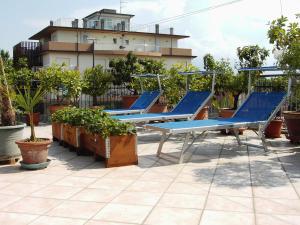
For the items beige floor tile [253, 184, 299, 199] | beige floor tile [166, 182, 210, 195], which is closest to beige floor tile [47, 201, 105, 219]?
beige floor tile [166, 182, 210, 195]

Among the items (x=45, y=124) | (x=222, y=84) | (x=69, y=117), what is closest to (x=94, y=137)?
(x=69, y=117)

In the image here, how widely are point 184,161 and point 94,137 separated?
179 centimetres

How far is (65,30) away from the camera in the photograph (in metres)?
37.7

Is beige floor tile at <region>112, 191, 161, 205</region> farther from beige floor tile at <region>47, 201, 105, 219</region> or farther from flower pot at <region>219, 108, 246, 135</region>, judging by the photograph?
flower pot at <region>219, 108, 246, 135</region>

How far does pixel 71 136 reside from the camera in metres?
8.31

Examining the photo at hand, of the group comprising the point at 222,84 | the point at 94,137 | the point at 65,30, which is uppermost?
the point at 65,30

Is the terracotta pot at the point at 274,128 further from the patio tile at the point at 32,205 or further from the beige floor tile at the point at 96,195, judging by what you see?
the patio tile at the point at 32,205

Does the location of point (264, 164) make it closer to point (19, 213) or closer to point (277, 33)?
point (277, 33)

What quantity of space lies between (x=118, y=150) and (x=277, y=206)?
3.07 metres

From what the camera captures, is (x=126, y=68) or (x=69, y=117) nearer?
(x=69, y=117)

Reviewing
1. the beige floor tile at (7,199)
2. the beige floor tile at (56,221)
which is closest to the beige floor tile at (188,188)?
the beige floor tile at (56,221)

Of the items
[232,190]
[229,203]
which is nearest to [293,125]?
[232,190]

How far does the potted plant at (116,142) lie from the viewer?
675 centimetres

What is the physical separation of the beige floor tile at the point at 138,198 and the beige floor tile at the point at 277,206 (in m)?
1.28
